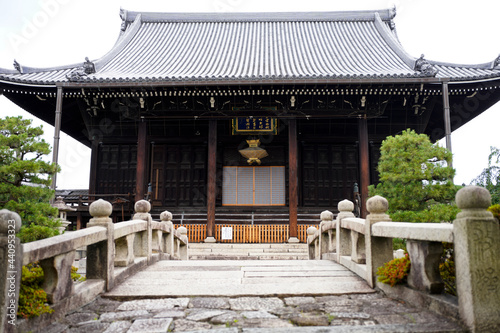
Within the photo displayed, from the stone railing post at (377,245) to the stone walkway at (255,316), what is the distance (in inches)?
13.5

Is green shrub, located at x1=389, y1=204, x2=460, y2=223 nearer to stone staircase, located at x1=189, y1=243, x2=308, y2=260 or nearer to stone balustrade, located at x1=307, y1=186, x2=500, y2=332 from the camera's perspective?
stone staircase, located at x1=189, y1=243, x2=308, y2=260

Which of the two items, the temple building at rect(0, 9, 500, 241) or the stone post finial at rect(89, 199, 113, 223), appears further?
the temple building at rect(0, 9, 500, 241)

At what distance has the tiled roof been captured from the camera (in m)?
12.0

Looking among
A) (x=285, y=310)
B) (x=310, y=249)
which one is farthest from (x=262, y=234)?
(x=285, y=310)

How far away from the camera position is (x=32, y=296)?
274cm

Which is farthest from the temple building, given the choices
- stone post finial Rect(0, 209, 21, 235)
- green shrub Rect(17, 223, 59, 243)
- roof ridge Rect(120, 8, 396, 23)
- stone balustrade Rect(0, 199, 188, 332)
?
stone post finial Rect(0, 209, 21, 235)

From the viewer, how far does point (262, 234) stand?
12.1 metres

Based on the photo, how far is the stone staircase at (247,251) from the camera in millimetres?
10430

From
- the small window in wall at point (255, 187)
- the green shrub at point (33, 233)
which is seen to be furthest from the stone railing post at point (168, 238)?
the small window in wall at point (255, 187)

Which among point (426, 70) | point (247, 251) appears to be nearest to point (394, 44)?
point (426, 70)

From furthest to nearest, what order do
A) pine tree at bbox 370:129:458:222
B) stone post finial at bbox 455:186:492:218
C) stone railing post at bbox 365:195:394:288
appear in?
1. pine tree at bbox 370:129:458:222
2. stone railing post at bbox 365:195:394:288
3. stone post finial at bbox 455:186:492:218

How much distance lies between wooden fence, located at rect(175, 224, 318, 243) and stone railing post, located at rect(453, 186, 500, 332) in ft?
31.4

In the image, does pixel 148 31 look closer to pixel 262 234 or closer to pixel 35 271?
pixel 262 234

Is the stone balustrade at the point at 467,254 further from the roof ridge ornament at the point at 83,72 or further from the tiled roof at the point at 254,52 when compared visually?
the roof ridge ornament at the point at 83,72
